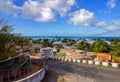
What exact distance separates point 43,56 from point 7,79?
788 centimetres

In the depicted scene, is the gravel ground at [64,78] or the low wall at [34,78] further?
the gravel ground at [64,78]

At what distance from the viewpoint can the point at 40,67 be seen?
803 inches

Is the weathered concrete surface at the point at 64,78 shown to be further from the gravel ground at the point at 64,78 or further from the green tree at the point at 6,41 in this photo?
the green tree at the point at 6,41

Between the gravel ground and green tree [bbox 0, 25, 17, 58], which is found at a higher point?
green tree [bbox 0, 25, 17, 58]

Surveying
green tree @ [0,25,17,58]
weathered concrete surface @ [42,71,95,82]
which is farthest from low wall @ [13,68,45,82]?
green tree @ [0,25,17,58]

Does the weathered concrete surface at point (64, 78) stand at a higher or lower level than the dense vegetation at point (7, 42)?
lower

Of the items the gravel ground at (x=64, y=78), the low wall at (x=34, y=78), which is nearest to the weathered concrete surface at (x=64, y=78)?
the gravel ground at (x=64, y=78)

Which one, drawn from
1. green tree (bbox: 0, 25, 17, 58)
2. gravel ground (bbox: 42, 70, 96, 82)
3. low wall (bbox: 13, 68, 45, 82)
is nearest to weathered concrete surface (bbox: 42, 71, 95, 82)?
gravel ground (bbox: 42, 70, 96, 82)

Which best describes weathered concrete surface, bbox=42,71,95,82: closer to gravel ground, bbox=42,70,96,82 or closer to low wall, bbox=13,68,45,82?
gravel ground, bbox=42,70,96,82

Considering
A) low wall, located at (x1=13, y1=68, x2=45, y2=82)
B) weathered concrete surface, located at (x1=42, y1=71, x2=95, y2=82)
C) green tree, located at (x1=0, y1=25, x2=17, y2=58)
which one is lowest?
weathered concrete surface, located at (x1=42, y1=71, x2=95, y2=82)

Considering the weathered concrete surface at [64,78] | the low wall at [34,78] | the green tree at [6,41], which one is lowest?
the weathered concrete surface at [64,78]

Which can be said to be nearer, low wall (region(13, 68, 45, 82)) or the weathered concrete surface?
low wall (region(13, 68, 45, 82))

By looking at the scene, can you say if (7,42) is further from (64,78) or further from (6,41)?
(64,78)

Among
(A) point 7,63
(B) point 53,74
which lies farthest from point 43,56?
(A) point 7,63
